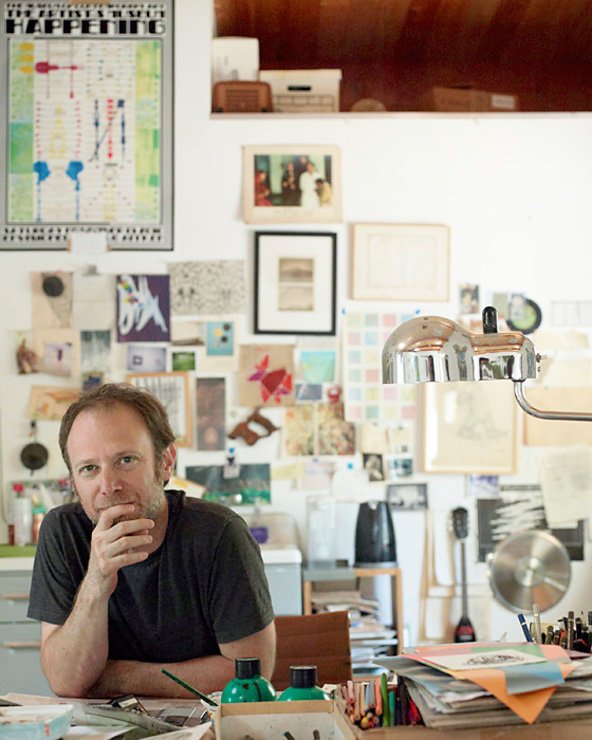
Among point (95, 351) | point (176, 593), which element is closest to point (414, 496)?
point (95, 351)

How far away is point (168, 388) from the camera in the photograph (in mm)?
4473

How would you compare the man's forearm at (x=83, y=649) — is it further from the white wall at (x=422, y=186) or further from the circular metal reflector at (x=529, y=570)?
the circular metal reflector at (x=529, y=570)

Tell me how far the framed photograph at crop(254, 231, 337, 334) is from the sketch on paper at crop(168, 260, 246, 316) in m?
0.10

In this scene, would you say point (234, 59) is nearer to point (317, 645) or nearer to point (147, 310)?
point (147, 310)

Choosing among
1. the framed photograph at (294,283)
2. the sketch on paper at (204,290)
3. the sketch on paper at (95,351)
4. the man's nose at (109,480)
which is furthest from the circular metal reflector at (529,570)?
the man's nose at (109,480)

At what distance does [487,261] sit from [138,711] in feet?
10.00

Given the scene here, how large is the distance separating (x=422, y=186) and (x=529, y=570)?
163cm

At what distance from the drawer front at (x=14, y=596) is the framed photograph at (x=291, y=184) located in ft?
5.53

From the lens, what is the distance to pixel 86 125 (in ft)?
14.9

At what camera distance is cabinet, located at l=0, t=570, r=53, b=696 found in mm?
3809

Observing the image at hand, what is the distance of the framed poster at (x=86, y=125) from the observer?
449cm

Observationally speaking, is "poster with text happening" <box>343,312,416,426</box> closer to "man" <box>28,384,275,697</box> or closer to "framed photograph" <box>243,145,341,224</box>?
"framed photograph" <box>243,145,341,224</box>

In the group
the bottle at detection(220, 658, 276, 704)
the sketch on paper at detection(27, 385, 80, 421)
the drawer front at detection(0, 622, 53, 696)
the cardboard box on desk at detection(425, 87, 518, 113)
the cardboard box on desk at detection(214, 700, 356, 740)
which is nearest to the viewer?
the cardboard box on desk at detection(214, 700, 356, 740)

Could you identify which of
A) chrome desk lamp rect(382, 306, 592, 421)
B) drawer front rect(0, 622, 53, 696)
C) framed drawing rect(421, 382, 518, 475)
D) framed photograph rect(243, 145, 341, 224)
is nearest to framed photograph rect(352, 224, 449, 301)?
framed photograph rect(243, 145, 341, 224)
